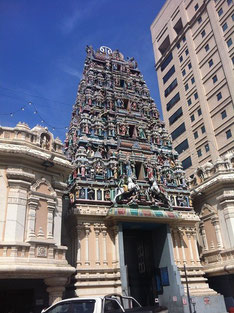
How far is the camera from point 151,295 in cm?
2502

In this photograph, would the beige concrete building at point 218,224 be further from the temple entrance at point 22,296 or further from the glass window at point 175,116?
the glass window at point 175,116

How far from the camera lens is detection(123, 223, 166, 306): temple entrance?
81.4 feet

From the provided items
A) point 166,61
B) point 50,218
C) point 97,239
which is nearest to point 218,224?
point 97,239

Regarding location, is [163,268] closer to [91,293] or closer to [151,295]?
[151,295]

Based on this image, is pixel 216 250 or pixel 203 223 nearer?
pixel 216 250

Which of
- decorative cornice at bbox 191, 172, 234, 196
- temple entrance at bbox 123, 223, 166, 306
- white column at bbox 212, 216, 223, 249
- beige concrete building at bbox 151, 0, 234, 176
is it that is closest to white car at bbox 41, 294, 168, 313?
temple entrance at bbox 123, 223, 166, 306

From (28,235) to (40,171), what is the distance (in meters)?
4.40

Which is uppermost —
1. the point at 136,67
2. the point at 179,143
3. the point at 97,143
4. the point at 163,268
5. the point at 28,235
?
the point at 136,67

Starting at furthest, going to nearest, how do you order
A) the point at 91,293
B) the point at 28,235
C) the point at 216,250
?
the point at 216,250
the point at 91,293
the point at 28,235

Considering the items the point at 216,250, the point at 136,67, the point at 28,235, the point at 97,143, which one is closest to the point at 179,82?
the point at 136,67

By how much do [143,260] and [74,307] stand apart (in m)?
18.5

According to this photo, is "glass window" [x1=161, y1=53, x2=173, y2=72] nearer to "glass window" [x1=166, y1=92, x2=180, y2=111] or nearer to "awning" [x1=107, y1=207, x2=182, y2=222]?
"glass window" [x1=166, y1=92, x2=180, y2=111]

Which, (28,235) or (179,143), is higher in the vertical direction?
(179,143)

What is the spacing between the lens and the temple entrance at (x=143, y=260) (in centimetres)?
2480
